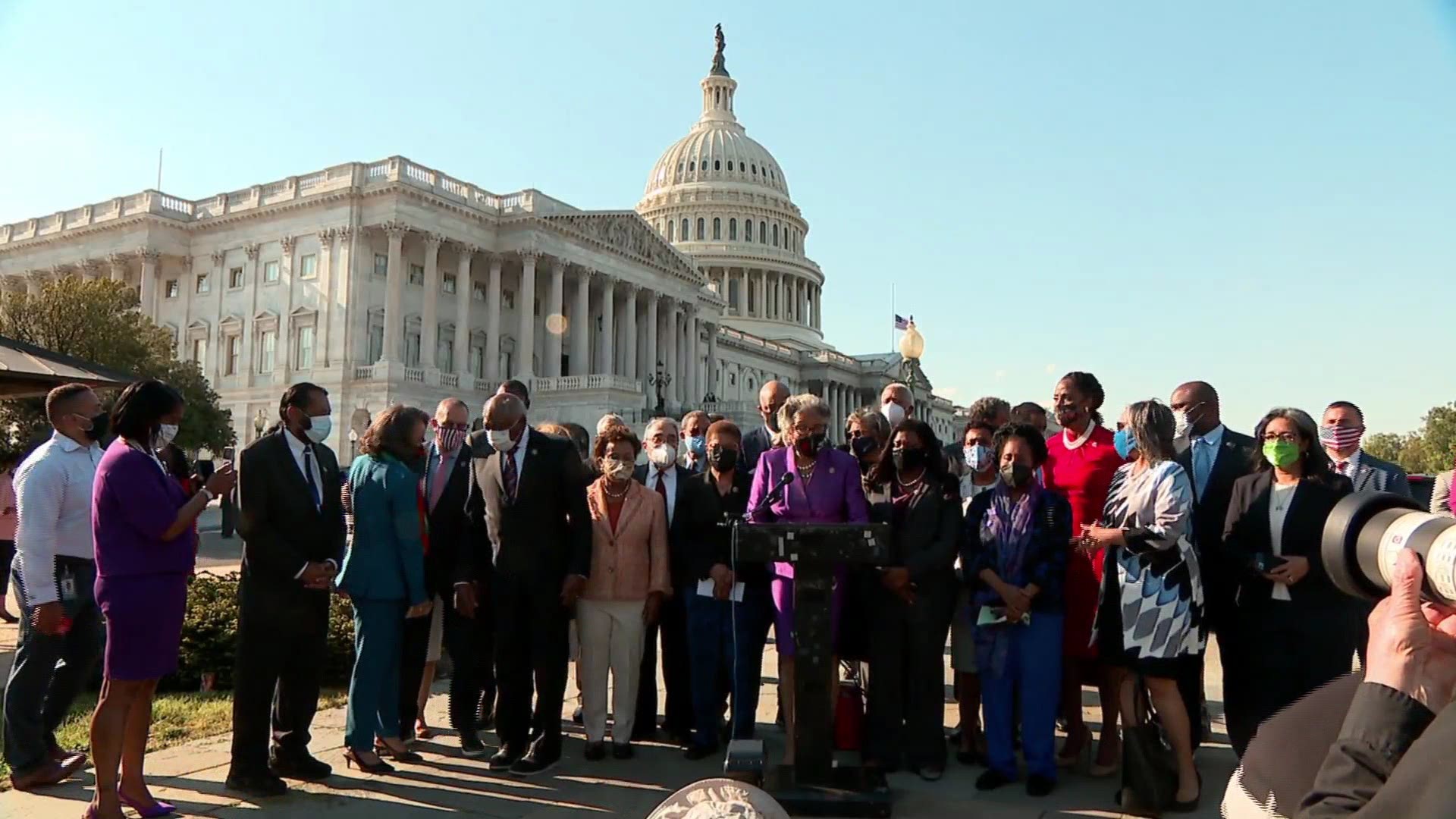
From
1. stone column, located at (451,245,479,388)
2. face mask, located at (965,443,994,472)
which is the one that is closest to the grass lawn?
face mask, located at (965,443,994,472)

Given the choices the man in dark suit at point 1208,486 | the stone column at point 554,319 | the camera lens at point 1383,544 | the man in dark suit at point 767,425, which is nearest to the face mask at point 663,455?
the man in dark suit at point 767,425

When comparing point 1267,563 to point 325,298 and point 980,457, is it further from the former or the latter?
point 325,298

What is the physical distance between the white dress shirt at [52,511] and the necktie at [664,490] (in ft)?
11.2

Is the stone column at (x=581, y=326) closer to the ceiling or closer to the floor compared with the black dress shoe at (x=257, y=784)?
closer to the ceiling

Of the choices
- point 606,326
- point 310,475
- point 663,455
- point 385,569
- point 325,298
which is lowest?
point 385,569

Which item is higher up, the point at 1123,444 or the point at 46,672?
the point at 1123,444

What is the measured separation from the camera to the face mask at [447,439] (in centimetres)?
722

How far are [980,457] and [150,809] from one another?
5.29 m

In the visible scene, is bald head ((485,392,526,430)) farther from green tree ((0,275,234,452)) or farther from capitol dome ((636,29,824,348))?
capitol dome ((636,29,824,348))

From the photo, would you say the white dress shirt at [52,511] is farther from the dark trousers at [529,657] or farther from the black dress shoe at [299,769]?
the dark trousers at [529,657]

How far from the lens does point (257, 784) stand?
18.2 feet

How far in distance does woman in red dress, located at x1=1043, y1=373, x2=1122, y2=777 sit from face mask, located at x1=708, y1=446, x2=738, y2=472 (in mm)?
2165

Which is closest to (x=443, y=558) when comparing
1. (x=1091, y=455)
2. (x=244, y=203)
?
(x=1091, y=455)

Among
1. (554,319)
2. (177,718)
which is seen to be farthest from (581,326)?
(177,718)
